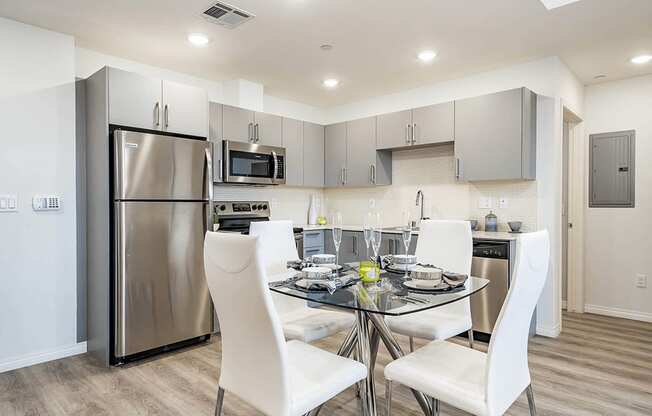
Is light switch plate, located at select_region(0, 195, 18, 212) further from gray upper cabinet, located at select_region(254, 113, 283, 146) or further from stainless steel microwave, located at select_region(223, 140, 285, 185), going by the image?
gray upper cabinet, located at select_region(254, 113, 283, 146)

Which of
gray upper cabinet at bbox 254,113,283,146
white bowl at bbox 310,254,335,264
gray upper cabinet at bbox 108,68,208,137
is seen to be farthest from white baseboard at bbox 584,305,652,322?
gray upper cabinet at bbox 108,68,208,137

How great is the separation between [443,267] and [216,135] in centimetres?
239

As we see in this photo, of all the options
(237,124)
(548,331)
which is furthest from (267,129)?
(548,331)

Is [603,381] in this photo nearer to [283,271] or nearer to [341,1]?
[283,271]

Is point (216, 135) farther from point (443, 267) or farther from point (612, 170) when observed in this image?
point (612, 170)

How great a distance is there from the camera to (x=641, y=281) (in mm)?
3873

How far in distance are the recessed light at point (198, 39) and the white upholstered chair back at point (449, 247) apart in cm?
214

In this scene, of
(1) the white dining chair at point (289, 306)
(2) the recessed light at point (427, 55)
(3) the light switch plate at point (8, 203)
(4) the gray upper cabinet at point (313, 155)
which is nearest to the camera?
(1) the white dining chair at point (289, 306)

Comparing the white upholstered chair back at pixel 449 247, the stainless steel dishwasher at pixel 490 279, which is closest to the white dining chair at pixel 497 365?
the white upholstered chair back at pixel 449 247

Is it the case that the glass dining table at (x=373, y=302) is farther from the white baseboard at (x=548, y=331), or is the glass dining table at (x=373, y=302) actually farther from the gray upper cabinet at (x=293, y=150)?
the gray upper cabinet at (x=293, y=150)

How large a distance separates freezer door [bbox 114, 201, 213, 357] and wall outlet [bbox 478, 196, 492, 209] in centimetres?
256

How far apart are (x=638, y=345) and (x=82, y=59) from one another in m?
5.02

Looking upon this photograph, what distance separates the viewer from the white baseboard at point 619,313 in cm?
386

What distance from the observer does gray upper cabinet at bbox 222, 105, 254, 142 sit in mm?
3838
